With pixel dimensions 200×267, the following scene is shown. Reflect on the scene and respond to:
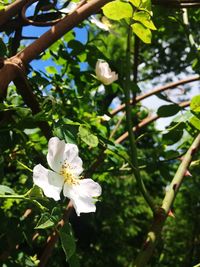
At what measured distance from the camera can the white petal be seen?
61 cm

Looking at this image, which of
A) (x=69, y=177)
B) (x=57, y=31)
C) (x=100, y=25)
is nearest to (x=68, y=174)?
(x=69, y=177)

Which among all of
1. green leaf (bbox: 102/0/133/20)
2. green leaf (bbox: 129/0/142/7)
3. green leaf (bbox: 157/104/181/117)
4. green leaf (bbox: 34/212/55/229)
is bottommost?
green leaf (bbox: 157/104/181/117)

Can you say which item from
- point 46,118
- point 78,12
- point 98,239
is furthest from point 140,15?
point 98,239

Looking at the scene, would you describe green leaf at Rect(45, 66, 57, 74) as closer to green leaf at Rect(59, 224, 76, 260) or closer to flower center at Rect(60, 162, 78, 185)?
flower center at Rect(60, 162, 78, 185)

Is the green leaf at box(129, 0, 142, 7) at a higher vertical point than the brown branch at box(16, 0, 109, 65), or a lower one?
higher

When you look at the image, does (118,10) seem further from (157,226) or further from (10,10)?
(157,226)

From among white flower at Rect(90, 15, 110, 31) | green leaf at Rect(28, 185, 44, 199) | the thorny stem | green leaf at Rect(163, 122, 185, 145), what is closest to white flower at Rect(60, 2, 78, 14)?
white flower at Rect(90, 15, 110, 31)

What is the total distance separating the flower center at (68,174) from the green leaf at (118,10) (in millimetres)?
234

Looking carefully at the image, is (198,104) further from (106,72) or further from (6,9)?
(6,9)

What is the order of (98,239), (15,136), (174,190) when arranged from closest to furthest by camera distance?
(174,190) → (15,136) → (98,239)

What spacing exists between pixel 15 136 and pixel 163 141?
1.03ft

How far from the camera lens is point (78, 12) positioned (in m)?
0.77

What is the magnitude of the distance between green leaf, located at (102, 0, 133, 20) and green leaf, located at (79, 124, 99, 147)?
19 cm

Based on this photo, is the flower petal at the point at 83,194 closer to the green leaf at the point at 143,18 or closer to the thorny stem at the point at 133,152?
the thorny stem at the point at 133,152
